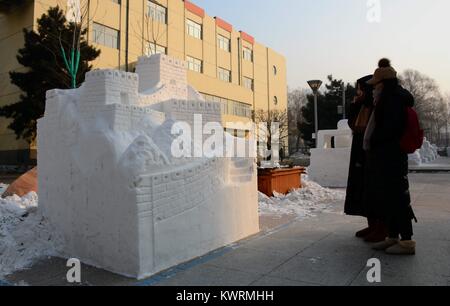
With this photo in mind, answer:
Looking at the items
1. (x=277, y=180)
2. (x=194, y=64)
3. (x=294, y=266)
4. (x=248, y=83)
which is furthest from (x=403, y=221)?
(x=248, y=83)

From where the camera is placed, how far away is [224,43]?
37.5 m

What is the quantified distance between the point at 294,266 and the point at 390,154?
1.77 metres

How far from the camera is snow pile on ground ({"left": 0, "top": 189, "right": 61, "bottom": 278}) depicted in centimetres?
443

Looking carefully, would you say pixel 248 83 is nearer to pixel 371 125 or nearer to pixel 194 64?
pixel 194 64

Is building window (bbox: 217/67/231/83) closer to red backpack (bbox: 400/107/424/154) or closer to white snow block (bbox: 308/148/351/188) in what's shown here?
white snow block (bbox: 308/148/351/188)

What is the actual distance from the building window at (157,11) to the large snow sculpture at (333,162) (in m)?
19.0

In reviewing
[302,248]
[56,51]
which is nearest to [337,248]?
[302,248]

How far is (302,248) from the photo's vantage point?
4.85m

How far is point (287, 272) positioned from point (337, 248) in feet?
4.10

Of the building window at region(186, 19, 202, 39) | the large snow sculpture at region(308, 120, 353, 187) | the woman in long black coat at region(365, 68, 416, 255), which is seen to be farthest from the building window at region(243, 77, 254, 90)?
the woman in long black coat at region(365, 68, 416, 255)

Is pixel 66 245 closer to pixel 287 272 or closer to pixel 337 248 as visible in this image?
pixel 287 272

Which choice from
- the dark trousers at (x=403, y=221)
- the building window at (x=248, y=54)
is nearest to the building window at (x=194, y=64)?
the building window at (x=248, y=54)

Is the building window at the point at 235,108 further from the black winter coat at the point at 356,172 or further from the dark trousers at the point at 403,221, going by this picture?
the dark trousers at the point at 403,221
